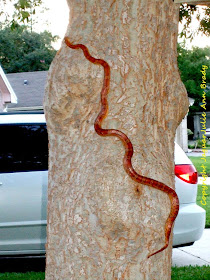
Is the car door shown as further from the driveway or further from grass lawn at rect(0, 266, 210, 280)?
the driveway

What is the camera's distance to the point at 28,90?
25.3 metres

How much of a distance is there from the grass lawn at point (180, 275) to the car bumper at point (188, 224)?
11.8 inches

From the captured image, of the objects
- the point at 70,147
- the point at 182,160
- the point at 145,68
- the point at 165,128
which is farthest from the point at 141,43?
the point at 182,160

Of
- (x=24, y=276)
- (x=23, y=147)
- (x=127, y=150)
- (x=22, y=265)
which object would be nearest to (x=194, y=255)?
(x=22, y=265)

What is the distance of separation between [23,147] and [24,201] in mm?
621

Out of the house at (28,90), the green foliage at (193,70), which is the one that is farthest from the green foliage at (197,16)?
the green foliage at (193,70)

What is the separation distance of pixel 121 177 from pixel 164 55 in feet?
2.58

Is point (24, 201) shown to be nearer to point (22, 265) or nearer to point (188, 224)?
point (22, 265)

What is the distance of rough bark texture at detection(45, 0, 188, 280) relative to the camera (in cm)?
266

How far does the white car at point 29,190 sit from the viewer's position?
223 inches

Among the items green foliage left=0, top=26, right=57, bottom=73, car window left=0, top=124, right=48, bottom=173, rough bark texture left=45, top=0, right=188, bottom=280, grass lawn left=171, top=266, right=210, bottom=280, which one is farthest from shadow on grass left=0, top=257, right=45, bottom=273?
green foliage left=0, top=26, right=57, bottom=73

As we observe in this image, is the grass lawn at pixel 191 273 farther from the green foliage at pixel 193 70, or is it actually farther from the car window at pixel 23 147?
the green foliage at pixel 193 70

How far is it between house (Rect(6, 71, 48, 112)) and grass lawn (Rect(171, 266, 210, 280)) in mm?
16875

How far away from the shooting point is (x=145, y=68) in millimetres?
2889
